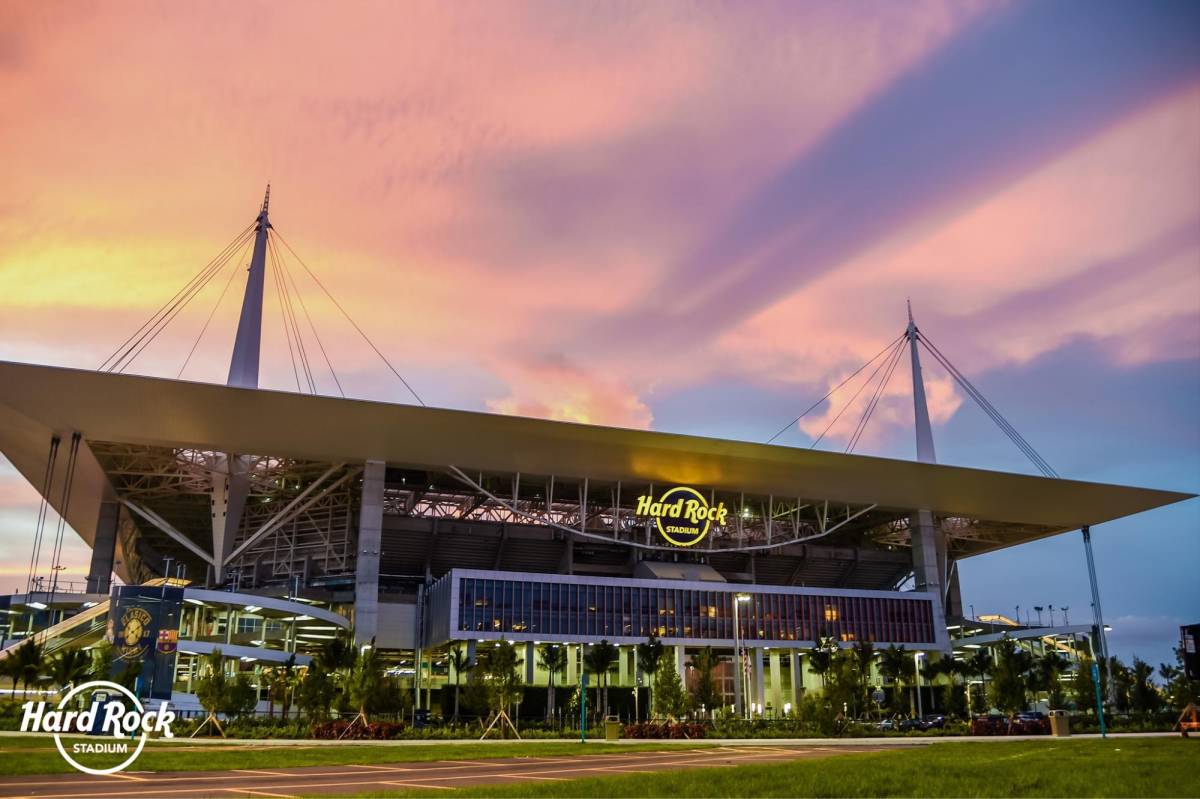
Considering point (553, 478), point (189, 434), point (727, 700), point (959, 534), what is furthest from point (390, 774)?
point (959, 534)

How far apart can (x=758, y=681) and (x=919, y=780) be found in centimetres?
6962

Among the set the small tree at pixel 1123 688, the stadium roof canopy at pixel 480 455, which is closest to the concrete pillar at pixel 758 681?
the stadium roof canopy at pixel 480 455

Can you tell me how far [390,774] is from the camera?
78.0 ft

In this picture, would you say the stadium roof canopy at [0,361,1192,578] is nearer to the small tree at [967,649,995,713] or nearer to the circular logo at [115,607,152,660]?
the circular logo at [115,607,152,660]

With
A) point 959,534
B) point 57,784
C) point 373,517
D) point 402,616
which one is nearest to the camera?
point 57,784

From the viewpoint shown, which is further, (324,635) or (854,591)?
(854,591)

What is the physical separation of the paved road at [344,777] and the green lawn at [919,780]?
2.89 metres

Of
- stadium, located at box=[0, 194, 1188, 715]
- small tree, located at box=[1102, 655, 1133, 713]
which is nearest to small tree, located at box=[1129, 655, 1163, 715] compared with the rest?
small tree, located at box=[1102, 655, 1133, 713]

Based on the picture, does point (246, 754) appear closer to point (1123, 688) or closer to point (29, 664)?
point (29, 664)

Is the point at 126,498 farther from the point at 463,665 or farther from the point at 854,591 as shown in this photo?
the point at 854,591

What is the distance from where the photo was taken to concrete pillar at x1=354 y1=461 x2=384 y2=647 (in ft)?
225

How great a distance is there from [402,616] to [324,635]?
8.18 metres

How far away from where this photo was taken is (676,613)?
8188 centimetres

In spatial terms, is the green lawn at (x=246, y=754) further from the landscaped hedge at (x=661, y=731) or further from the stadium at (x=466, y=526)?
the stadium at (x=466, y=526)
